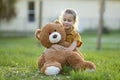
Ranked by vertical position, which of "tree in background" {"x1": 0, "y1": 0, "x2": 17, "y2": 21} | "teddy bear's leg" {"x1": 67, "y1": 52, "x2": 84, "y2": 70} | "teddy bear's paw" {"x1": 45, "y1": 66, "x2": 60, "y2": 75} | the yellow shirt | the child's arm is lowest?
"tree in background" {"x1": 0, "y1": 0, "x2": 17, "y2": 21}

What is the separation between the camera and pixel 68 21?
6.94 meters

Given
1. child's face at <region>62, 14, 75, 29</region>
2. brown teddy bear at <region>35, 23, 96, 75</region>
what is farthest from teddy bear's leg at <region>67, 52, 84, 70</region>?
child's face at <region>62, 14, 75, 29</region>

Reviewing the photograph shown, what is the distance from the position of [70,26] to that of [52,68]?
2.90 feet

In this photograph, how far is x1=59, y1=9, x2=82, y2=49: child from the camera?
6875 mm

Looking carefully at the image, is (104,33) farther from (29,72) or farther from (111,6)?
(29,72)

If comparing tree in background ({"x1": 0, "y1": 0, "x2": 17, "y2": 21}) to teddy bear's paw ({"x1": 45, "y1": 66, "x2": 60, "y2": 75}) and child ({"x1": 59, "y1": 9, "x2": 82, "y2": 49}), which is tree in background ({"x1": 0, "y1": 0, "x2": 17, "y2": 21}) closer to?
child ({"x1": 59, "y1": 9, "x2": 82, "y2": 49})

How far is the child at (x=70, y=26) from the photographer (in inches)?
271

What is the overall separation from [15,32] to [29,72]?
26.5m

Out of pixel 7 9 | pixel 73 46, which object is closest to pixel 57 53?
pixel 73 46

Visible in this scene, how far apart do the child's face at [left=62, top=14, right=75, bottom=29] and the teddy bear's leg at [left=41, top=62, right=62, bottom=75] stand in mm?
739

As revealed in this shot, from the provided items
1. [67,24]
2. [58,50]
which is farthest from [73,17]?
[58,50]

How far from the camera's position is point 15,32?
33094mm

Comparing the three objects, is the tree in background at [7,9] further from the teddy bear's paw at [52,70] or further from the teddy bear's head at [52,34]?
the teddy bear's paw at [52,70]

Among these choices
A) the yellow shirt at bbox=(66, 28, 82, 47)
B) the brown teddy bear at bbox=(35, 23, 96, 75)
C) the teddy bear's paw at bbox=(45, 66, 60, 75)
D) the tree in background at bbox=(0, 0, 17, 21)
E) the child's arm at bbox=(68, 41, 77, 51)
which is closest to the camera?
the teddy bear's paw at bbox=(45, 66, 60, 75)
